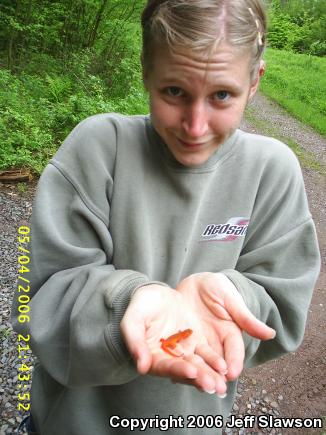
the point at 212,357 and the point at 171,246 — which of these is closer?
the point at 212,357

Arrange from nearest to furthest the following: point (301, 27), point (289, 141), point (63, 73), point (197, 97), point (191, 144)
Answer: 1. point (197, 97)
2. point (191, 144)
3. point (63, 73)
4. point (289, 141)
5. point (301, 27)

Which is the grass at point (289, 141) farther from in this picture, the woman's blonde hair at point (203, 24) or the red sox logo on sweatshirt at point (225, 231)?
the woman's blonde hair at point (203, 24)

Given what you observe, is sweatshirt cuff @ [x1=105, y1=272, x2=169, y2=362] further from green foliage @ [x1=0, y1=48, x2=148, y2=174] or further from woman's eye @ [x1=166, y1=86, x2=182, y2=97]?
green foliage @ [x1=0, y1=48, x2=148, y2=174]

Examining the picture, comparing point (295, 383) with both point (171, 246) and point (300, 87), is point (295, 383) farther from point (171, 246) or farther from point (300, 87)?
point (300, 87)

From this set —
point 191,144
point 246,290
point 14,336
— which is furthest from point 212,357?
point 14,336

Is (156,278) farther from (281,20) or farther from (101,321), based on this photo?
(281,20)

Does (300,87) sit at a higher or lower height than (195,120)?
lower

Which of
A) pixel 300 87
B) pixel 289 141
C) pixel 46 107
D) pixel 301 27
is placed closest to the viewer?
pixel 46 107

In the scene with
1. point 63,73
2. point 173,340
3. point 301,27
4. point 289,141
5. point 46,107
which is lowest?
point 301,27
